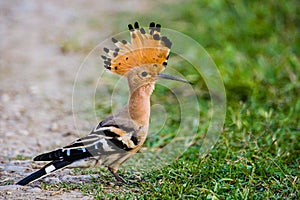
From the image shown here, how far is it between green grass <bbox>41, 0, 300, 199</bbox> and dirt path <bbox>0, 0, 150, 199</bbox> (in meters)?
0.43

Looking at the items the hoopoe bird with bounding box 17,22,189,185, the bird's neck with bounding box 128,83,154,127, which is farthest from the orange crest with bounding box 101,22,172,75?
the bird's neck with bounding box 128,83,154,127

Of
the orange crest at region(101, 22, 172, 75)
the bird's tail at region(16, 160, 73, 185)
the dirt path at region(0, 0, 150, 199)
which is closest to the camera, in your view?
the bird's tail at region(16, 160, 73, 185)

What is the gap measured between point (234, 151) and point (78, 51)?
3098 mm

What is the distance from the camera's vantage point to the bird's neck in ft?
12.8

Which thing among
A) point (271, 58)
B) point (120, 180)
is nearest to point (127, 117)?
point (120, 180)

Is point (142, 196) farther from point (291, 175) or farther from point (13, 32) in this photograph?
point (13, 32)

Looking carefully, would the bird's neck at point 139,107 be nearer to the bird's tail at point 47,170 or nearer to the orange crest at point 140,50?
the orange crest at point 140,50

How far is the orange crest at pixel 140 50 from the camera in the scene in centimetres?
386

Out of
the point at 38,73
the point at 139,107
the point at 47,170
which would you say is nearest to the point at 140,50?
the point at 139,107

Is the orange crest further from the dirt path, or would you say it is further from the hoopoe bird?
the dirt path

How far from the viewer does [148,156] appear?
4672 millimetres

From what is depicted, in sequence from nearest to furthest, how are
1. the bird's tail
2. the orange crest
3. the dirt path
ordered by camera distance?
1. the bird's tail
2. the orange crest
3. the dirt path

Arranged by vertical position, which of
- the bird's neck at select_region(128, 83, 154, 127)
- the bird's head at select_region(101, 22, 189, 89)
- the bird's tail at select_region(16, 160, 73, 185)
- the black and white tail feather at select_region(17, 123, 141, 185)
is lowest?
the bird's tail at select_region(16, 160, 73, 185)

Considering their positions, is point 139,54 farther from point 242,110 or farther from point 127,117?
point 242,110
